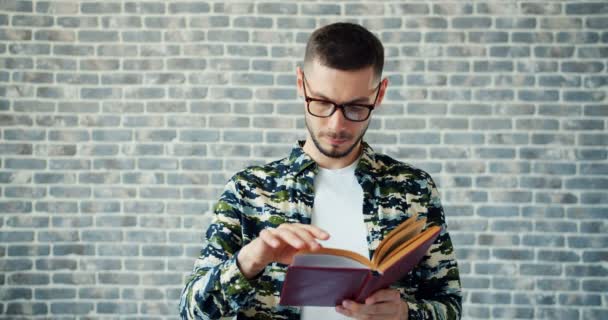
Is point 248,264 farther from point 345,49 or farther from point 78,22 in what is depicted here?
point 78,22

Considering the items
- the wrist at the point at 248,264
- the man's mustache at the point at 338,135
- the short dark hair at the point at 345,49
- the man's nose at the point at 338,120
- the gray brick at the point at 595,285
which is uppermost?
the short dark hair at the point at 345,49

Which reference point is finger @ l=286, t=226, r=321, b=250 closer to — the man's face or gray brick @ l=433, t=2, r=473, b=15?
the man's face

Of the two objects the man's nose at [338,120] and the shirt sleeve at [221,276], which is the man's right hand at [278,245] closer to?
the shirt sleeve at [221,276]

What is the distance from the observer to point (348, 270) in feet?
3.22

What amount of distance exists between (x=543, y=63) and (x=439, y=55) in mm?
593

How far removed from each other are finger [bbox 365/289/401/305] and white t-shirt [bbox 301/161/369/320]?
0.75 feet

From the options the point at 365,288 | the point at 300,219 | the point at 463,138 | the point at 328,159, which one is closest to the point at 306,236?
the point at 365,288

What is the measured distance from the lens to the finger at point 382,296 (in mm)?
1132

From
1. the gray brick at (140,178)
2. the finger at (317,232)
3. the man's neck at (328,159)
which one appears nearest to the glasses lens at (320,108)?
the man's neck at (328,159)

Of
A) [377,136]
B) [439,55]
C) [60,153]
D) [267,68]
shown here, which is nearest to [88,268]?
[60,153]

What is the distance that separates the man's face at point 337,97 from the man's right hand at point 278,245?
333 mm

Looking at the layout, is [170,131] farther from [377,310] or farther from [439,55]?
[377,310]

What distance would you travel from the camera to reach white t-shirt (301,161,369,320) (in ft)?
4.53

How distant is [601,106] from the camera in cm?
306
